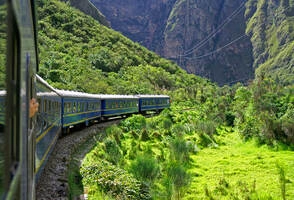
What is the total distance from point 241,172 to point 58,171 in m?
6.33

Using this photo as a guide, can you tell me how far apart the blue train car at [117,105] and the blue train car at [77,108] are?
809mm

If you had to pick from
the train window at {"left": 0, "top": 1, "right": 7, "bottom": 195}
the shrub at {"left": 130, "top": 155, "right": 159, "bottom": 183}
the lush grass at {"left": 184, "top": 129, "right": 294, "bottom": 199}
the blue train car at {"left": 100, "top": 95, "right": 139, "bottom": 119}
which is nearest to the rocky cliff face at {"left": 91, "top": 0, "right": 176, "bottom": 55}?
the blue train car at {"left": 100, "top": 95, "right": 139, "bottom": 119}

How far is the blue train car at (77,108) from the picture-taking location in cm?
1337

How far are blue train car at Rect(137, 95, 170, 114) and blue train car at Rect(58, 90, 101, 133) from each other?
861cm

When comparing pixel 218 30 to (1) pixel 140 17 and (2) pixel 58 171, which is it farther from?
(2) pixel 58 171

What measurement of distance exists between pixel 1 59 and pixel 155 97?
31524mm

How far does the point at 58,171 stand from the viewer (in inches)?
353

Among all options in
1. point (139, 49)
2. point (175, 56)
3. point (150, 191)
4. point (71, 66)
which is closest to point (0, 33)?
point (150, 191)

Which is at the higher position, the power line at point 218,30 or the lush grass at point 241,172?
the power line at point 218,30

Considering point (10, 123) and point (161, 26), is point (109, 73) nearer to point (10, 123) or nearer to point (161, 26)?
point (10, 123)

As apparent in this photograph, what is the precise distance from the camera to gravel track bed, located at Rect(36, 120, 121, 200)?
7141mm

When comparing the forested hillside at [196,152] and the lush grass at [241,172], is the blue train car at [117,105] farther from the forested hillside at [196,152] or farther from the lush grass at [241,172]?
the lush grass at [241,172]

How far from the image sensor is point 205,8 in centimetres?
15600

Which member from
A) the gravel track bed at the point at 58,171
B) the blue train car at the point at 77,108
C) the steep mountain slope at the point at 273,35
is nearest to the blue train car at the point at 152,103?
the blue train car at the point at 77,108
